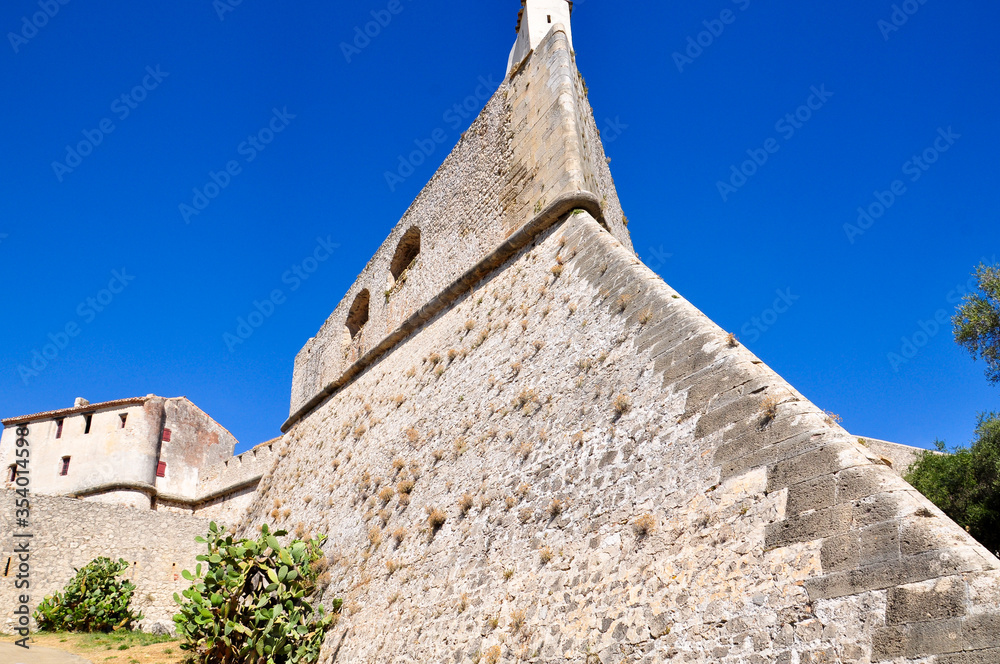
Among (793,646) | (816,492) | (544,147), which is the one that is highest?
(544,147)

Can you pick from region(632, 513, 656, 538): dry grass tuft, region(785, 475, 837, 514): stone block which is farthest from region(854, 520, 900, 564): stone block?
region(632, 513, 656, 538): dry grass tuft

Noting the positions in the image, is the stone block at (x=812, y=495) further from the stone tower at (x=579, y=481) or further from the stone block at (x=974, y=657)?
the stone block at (x=974, y=657)

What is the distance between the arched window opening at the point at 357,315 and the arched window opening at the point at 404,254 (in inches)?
62.5

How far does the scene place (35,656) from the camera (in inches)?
404

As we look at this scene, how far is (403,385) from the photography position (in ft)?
33.2

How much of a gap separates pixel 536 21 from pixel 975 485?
1379 centimetres

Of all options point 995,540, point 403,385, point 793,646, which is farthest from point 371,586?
point 995,540

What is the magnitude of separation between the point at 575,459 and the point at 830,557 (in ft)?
7.91

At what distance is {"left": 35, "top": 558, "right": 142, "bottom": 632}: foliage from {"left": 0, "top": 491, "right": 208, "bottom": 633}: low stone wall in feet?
2.16

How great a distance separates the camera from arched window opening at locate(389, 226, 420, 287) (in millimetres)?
13219

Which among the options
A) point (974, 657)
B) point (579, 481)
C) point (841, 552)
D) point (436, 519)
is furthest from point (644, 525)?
point (436, 519)

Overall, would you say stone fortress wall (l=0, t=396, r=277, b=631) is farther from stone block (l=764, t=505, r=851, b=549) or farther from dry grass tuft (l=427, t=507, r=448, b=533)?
stone block (l=764, t=505, r=851, b=549)

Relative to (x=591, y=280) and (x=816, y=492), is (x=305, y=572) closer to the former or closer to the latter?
(x=591, y=280)

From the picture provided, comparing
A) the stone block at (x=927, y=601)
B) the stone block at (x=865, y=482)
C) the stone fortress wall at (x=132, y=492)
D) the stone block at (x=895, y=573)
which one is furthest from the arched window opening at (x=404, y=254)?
the stone block at (x=927, y=601)
